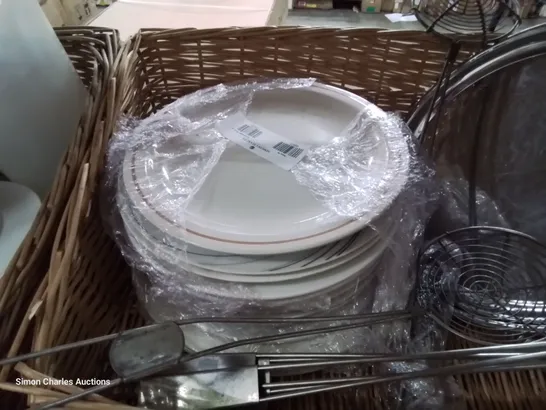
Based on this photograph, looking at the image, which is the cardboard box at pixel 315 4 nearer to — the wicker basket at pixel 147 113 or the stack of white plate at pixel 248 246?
the wicker basket at pixel 147 113

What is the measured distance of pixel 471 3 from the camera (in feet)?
1.78

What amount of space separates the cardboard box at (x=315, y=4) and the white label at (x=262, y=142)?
1912 mm

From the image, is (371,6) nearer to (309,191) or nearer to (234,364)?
(309,191)

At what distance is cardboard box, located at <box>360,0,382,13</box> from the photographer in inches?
87.7

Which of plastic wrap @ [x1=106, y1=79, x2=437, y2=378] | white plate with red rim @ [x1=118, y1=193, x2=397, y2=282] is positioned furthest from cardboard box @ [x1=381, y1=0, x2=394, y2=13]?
white plate with red rim @ [x1=118, y1=193, x2=397, y2=282]

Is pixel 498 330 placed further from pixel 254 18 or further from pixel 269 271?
pixel 254 18

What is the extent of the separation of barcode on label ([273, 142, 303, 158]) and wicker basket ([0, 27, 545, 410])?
0.17 metres

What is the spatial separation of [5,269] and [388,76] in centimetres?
48

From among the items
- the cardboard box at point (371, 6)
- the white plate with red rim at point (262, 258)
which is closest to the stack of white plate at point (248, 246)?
the white plate with red rim at point (262, 258)

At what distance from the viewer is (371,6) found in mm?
2238

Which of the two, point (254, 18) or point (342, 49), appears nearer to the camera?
point (342, 49)

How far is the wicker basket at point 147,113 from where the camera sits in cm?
39

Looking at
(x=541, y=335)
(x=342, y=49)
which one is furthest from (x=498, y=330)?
(x=342, y=49)

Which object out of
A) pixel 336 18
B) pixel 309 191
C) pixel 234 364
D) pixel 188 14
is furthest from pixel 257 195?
pixel 336 18
